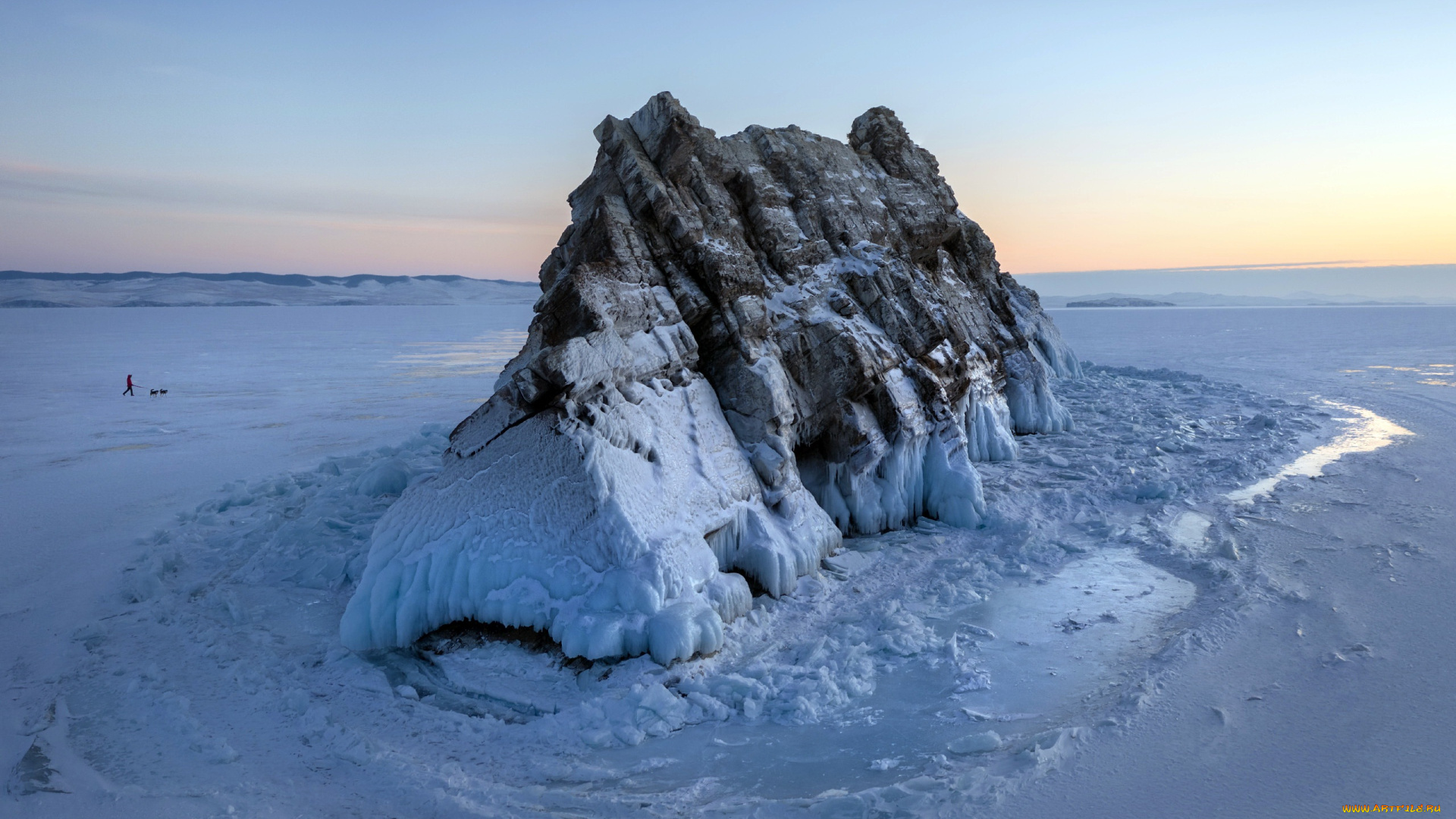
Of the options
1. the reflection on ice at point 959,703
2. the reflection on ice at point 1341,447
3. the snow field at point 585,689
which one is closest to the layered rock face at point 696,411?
the snow field at point 585,689

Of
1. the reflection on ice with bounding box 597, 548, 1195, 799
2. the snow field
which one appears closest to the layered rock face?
the snow field

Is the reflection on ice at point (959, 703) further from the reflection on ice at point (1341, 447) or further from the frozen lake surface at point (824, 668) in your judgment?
the reflection on ice at point (1341, 447)

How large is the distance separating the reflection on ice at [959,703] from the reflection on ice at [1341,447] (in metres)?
5.01

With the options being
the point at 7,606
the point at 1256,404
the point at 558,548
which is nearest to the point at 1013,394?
the point at 1256,404

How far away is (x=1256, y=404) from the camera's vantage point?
20641mm

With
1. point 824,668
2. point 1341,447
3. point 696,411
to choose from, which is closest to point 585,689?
point 824,668

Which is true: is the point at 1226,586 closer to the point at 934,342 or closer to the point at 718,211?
the point at 934,342

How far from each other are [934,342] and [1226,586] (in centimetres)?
528

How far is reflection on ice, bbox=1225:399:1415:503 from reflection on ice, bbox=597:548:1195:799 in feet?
16.4

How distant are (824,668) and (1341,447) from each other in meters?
13.9

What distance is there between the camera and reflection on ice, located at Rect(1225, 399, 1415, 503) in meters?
12.5

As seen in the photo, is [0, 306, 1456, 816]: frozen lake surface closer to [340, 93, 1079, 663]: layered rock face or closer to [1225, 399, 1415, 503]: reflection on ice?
[1225, 399, 1415, 503]: reflection on ice

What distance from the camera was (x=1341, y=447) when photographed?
600 inches

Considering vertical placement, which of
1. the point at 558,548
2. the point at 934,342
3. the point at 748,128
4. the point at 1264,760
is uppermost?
the point at 748,128
